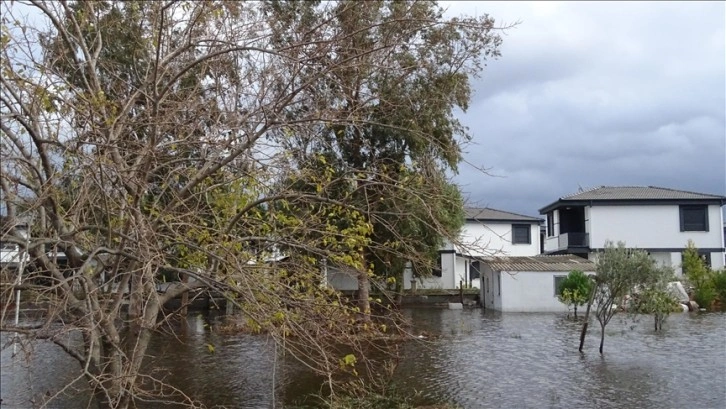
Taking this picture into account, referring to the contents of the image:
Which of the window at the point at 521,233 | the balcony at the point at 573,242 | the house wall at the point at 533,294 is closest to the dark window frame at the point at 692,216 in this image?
the balcony at the point at 573,242

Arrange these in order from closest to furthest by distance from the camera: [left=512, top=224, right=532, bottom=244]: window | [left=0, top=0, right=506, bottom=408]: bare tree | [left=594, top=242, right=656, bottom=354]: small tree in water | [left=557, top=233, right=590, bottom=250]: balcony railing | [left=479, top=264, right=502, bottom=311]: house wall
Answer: [left=0, top=0, right=506, bottom=408]: bare tree
[left=594, top=242, right=656, bottom=354]: small tree in water
[left=479, top=264, right=502, bottom=311]: house wall
[left=557, top=233, right=590, bottom=250]: balcony railing
[left=512, top=224, right=532, bottom=244]: window

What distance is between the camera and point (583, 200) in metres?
39.5

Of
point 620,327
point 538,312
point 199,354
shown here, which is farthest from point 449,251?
point 199,354

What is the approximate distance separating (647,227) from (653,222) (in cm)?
42

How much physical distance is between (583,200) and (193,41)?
36.0 m

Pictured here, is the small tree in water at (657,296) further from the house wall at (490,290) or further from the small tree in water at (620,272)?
the house wall at (490,290)

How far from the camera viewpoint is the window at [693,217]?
38.8 metres

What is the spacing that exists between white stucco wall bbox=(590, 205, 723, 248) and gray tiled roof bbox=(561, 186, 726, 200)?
58cm

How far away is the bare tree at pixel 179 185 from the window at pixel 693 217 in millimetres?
36320

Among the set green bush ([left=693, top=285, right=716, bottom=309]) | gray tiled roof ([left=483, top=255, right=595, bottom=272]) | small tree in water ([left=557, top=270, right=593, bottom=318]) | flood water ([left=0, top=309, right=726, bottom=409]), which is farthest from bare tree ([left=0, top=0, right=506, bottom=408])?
green bush ([left=693, top=285, right=716, bottom=309])

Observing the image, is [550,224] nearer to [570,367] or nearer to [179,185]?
[570,367]

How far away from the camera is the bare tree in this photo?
16.8 ft

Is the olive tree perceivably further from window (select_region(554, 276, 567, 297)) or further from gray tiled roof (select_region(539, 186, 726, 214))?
gray tiled roof (select_region(539, 186, 726, 214))

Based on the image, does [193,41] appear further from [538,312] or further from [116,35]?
[538,312]
